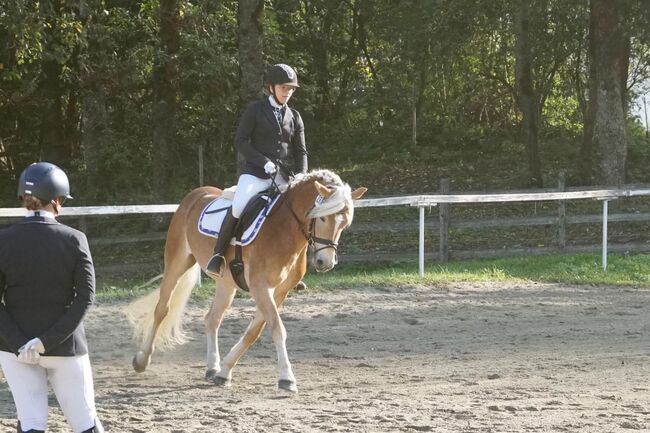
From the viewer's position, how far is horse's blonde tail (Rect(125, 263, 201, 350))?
9.22 meters

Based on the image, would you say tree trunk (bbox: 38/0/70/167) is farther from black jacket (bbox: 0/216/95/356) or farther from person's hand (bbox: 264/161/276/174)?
black jacket (bbox: 0/216/95/356)

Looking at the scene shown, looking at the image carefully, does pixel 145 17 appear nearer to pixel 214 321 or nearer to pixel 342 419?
pixel 214 321

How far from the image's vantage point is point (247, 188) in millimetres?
8492

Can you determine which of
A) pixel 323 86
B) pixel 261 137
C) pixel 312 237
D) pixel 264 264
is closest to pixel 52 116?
pixel 323 86

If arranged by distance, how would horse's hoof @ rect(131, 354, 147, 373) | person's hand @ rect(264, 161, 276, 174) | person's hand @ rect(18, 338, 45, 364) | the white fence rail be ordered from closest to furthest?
person's hand @ rect(18, 338, 45, 364) < person's hand @ rect(264, 161, 276, 174) < horse's hoof @ rect(131, 354, 147, 373) < the white fence rail

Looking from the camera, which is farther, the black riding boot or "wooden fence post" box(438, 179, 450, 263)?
"wooden fence post" box(438, 179, 450, 263)

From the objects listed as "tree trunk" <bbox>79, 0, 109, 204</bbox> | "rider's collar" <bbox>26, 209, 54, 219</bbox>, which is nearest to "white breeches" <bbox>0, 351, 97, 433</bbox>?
"rider's collar" <bbox>26, 209, 54, 219</bbox>

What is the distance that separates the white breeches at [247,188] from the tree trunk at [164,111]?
13.7 m

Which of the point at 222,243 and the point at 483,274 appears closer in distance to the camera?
the point at 222,243

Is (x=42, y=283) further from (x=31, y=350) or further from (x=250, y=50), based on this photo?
(x=250, y=50)

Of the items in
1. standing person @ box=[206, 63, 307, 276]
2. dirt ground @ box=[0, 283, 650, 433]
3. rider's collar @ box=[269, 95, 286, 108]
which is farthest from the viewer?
rider's collar @ box=[269, 95, 286, 108]

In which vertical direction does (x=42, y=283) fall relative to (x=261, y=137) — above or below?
below

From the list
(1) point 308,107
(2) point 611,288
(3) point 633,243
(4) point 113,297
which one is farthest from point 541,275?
(1) point 308,107

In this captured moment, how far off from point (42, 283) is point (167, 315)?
4808 mm
